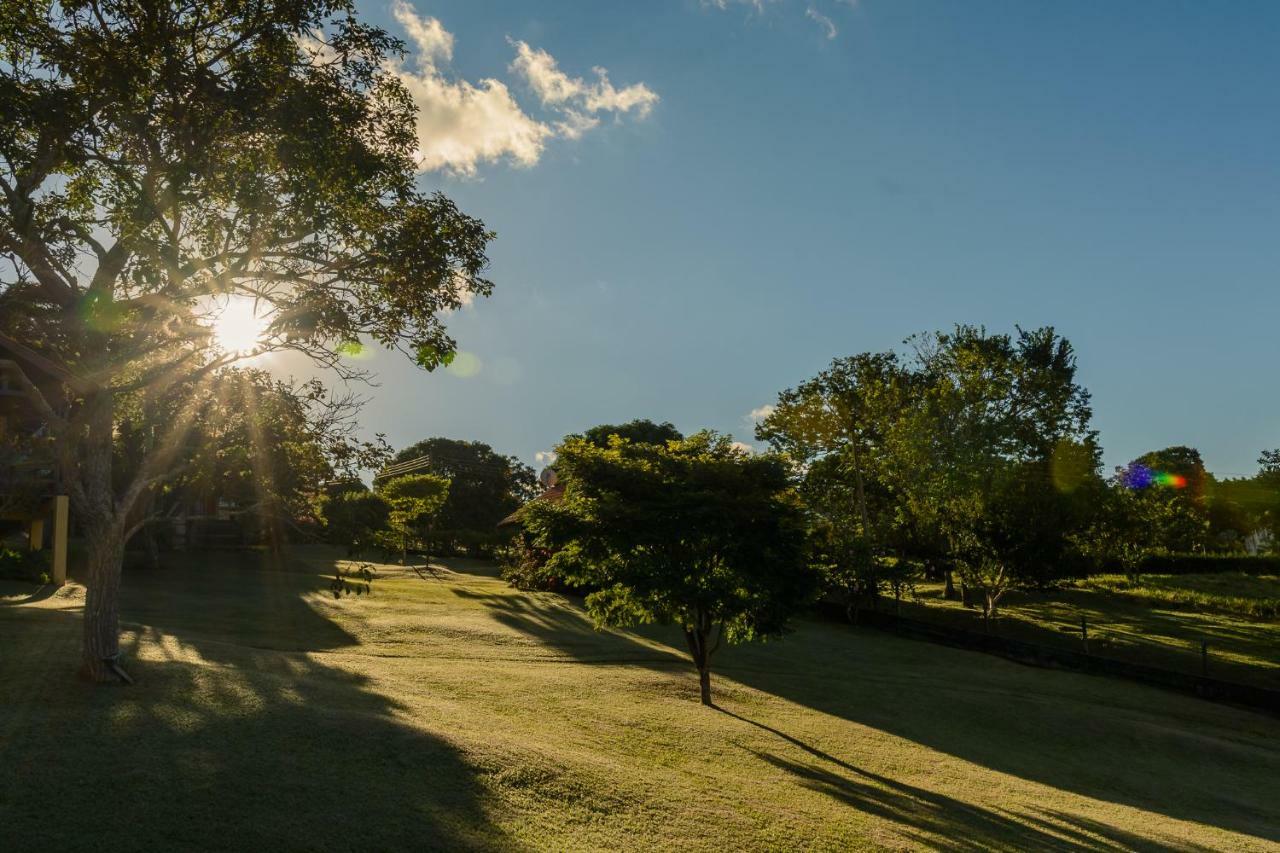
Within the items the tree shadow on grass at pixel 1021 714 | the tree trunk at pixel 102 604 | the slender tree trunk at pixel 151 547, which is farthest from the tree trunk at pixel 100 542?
the slender tree trunk at pixel 151 547

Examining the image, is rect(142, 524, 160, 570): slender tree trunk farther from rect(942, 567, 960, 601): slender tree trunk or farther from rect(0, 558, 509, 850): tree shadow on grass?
rect(942, 567, 960, 601): slender tree trunk

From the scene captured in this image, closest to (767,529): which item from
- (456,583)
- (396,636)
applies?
(396,636)

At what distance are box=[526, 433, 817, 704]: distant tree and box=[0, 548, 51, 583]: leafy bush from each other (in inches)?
971

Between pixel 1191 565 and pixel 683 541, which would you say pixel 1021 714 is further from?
pixel 1191 565

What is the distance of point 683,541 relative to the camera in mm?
19797

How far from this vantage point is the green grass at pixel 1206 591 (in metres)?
40.4

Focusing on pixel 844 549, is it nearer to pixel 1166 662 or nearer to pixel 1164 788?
pixel 1166 662

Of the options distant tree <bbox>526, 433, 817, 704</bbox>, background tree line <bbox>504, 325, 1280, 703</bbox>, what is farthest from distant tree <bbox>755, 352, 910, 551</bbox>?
distant tree <bbox>526, 433, 817, 704</bbox>

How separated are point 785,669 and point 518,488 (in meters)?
74.7

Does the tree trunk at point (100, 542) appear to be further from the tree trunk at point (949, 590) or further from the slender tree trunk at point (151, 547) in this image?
the tree trunk at point (949, 590)

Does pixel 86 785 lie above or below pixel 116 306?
below

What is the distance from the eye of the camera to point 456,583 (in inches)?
1737

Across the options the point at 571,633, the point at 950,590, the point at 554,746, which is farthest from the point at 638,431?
the point at 554,746

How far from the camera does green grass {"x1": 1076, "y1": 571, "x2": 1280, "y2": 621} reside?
4044cm
